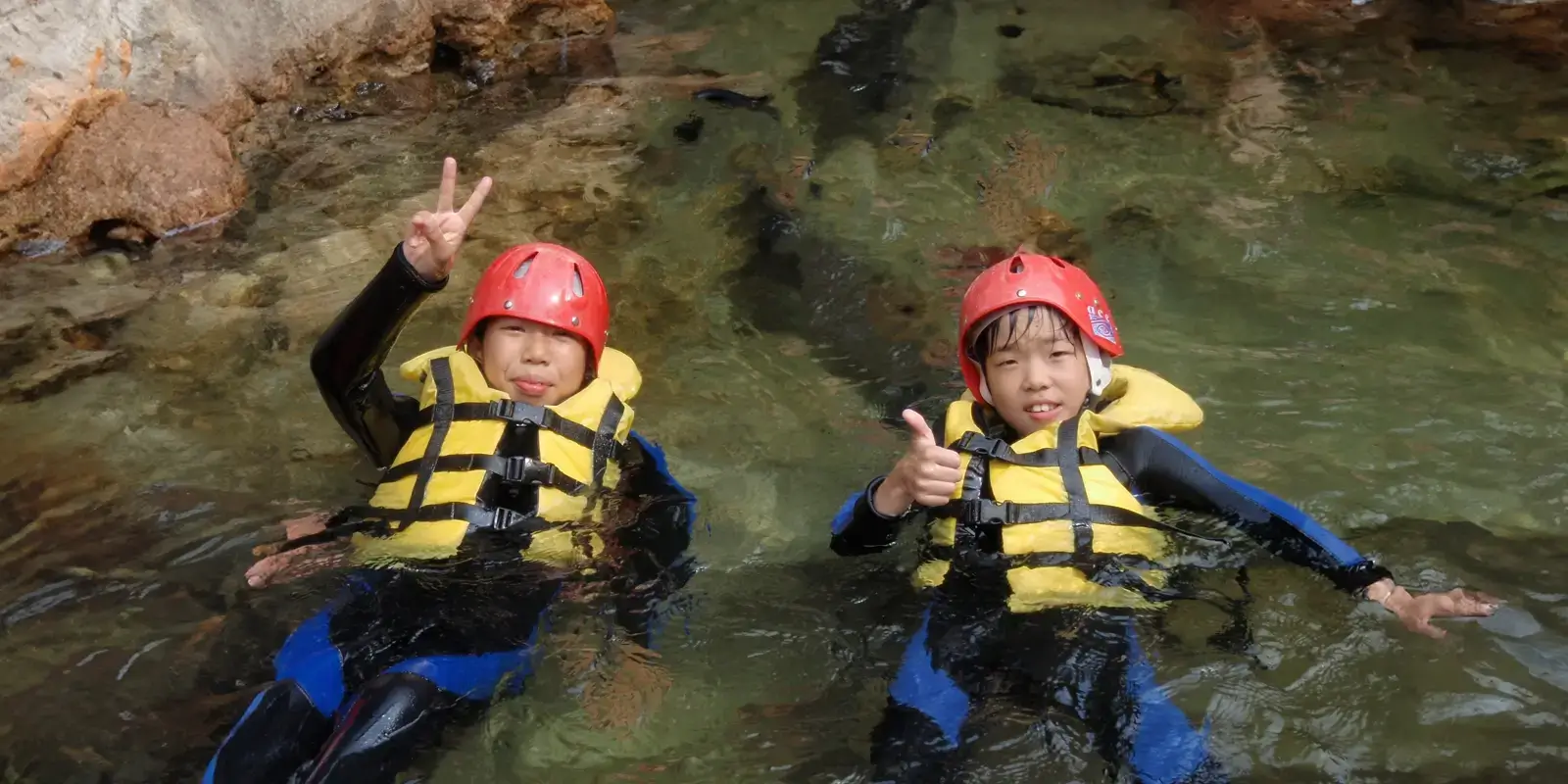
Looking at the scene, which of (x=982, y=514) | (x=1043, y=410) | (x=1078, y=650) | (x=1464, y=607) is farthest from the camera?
(x=1043, y=410)

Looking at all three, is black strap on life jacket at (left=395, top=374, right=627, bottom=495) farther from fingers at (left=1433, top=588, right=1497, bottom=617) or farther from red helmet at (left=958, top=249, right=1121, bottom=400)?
fingers at (left=1433, top=588, right=1497, bottom=617)

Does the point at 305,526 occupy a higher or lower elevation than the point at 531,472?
lower

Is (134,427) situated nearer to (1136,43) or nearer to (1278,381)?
(1278,381)

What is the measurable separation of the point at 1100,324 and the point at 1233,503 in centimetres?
75

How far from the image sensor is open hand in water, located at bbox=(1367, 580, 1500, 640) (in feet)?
11.0

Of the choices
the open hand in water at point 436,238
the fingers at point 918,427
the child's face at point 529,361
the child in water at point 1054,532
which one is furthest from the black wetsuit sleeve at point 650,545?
the fingers at point 918,427

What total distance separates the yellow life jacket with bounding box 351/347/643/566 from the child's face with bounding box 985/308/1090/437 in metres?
1.39

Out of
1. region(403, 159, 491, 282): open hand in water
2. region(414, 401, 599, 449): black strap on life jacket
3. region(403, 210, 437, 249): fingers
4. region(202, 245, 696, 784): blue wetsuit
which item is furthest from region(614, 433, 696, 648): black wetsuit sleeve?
region(403, 210, 437, 249): fingers

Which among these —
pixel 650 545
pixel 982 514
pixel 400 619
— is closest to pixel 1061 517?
pixel 982 514

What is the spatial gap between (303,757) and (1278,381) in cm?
435

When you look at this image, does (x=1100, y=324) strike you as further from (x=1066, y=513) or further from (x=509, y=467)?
(x=509, y=467)

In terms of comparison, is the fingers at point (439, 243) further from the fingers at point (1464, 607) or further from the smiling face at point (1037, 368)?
the fingers at point (1464, 607)

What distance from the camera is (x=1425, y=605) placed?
11.2ft

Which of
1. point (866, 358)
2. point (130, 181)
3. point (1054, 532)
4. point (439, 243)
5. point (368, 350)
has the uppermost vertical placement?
point (439, 243)
